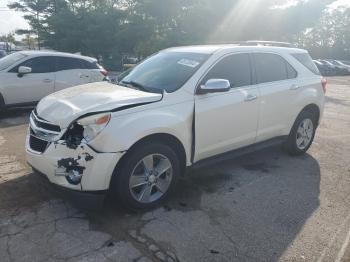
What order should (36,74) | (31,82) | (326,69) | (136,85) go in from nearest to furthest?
(136,85) < (31,82) < (36,74) < (326,69)

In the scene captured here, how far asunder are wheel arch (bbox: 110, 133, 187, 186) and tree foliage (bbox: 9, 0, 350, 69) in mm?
24355

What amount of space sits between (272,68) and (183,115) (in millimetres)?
1965

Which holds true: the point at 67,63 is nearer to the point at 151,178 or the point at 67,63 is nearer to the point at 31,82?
the point at 31,82

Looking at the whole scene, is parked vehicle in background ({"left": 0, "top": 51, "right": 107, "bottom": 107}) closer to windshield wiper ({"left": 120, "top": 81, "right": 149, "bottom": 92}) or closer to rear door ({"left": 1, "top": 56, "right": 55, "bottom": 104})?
rear door ({"left": 1, "top": 56, "right": 55, "bottom": 104})

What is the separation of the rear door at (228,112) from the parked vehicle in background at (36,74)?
5659mm

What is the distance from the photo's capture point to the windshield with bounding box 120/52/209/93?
4270 millimetres

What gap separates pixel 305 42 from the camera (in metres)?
57.4

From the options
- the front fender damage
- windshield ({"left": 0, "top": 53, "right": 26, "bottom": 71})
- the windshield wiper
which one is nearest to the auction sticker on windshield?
the windshield wiper

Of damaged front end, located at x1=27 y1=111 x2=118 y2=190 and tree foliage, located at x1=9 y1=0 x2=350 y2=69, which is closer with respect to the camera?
damaged front end, located at x1=27 y1=111 x2=118 y2=190

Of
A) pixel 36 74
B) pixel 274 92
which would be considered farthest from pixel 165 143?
pixel 36 74

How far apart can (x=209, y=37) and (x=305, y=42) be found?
3572 cm

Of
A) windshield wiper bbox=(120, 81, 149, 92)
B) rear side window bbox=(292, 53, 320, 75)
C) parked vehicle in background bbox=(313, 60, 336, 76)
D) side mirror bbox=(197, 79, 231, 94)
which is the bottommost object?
parked vehicle in background bbox=(313, 60, 336, 76)

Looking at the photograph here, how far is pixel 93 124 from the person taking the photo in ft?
11.3

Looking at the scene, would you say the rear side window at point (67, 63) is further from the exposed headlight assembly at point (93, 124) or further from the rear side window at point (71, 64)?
the exposed headlight assembly at point (93, 124)
